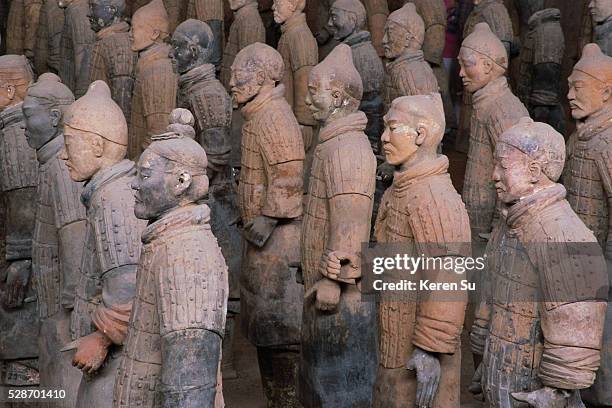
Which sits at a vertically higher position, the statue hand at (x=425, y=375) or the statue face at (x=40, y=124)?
the statue face at (x=40, y=124)

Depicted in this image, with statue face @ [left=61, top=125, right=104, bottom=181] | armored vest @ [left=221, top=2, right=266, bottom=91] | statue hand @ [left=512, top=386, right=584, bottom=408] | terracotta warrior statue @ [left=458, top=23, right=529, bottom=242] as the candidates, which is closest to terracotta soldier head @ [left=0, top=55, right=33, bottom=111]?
statue face @ [left=61, top=125, right=104, bottom=181]

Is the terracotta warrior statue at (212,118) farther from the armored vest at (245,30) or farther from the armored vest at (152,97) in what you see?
the armored vest at (245,30)

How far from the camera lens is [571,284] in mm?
5570

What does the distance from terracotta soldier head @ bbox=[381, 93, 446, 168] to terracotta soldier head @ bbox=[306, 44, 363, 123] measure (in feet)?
2.66

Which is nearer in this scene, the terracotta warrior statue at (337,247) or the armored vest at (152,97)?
the terracotta warrior statue at (337,247)

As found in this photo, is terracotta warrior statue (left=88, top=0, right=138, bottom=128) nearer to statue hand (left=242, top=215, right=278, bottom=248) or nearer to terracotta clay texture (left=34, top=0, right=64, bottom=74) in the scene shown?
terracotta clay texture (left=34, top=0, right=64, bottom=74)

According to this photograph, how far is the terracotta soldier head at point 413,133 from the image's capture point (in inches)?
247

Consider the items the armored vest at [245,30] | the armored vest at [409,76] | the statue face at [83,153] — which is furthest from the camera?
the armored vest at [245,30]

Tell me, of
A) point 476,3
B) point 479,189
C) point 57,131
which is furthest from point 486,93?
point 476,3

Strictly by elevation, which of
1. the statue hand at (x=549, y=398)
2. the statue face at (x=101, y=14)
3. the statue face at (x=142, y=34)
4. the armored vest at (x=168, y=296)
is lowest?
the statue hand at (x=549, y=398)

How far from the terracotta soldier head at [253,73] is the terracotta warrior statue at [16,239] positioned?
117 cm

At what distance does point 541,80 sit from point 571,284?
7.05 metres

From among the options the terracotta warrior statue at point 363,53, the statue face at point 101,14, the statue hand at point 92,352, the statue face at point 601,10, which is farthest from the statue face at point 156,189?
the statue face at point 601,10

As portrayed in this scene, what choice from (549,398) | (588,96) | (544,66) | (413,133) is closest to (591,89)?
(588,96)
